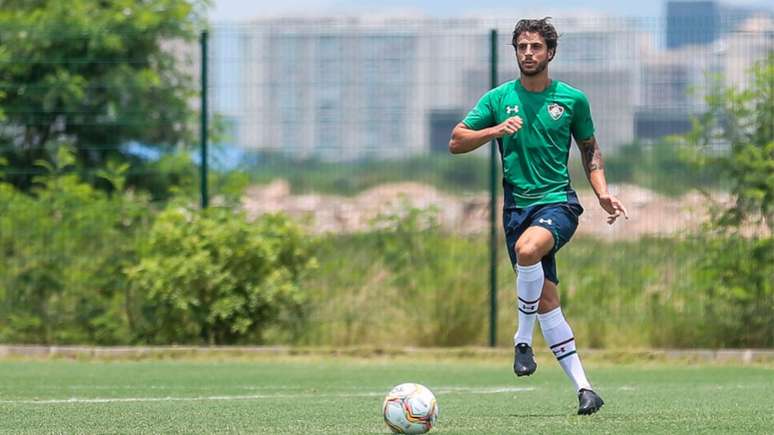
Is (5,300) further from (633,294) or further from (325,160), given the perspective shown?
(633,294)

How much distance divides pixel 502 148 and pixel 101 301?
26.1 ft

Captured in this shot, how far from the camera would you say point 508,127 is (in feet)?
26.3

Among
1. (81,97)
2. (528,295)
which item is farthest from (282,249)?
(528,295)

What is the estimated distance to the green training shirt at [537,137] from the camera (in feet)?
27.6

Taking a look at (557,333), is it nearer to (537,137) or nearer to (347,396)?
(537,137)

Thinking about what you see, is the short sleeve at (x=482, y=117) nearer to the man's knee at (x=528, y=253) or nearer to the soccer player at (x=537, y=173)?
the soccer player at (x=537, y=173)

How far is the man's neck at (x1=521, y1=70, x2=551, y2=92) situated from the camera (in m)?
8.48

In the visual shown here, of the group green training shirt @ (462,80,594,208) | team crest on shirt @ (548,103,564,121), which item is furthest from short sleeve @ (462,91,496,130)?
team crest on shirt @ (548,103,564,121)

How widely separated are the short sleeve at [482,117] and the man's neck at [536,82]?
231 mm

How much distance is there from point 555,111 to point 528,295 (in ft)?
3.46

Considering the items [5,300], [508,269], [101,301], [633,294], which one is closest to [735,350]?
[633,294]

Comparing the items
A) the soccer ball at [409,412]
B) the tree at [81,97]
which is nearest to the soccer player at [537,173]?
the soccer ball at [409,412]

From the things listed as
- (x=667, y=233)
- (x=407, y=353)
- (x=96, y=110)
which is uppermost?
(x=96, y=110)

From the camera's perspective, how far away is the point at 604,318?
15.2m
